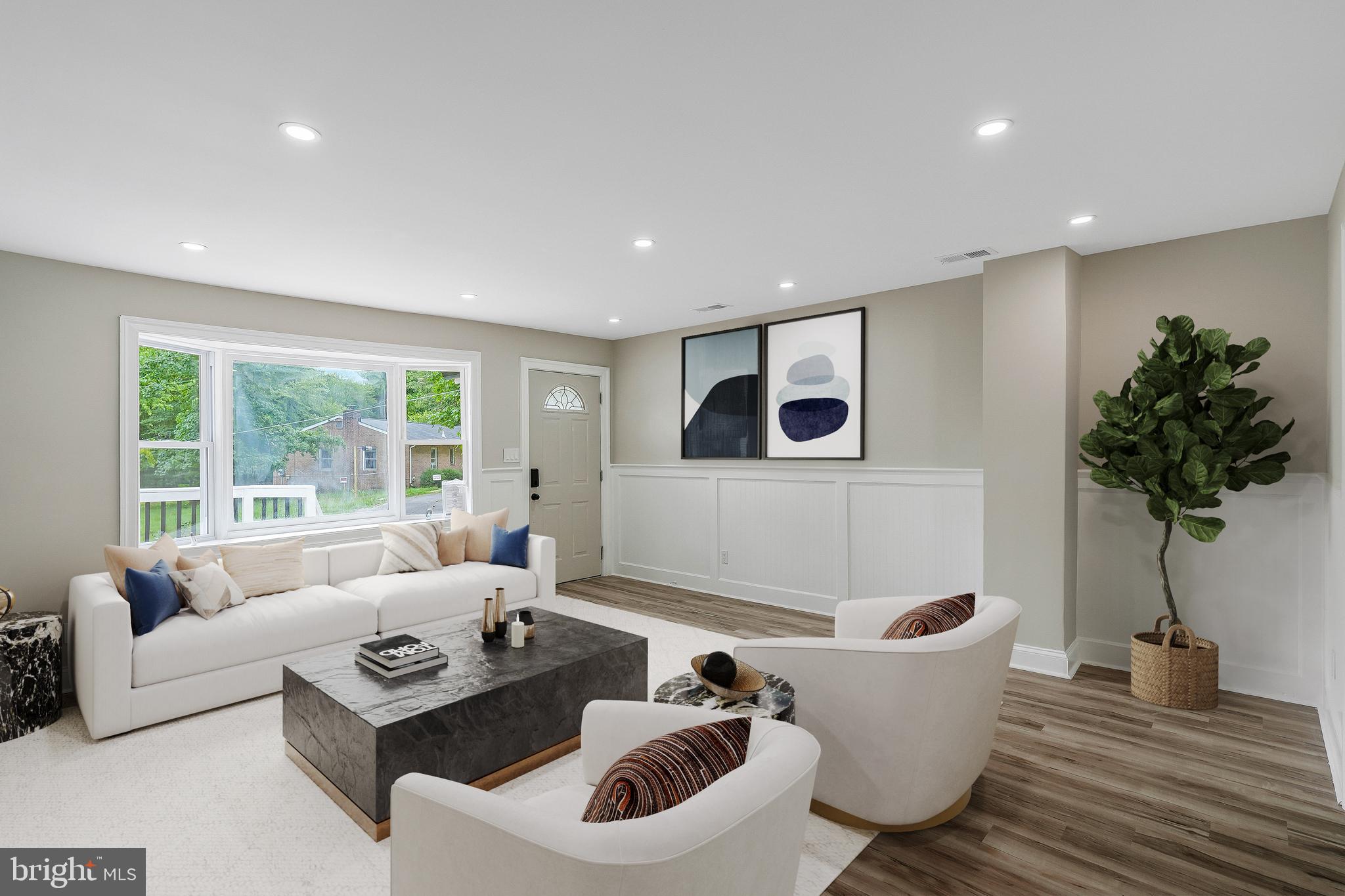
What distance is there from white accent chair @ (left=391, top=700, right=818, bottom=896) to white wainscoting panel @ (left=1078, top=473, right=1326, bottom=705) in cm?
331

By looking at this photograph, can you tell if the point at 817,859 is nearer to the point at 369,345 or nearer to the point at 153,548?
the point at 153,548

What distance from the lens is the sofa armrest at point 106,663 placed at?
2.91m

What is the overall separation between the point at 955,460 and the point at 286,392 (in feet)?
16.0

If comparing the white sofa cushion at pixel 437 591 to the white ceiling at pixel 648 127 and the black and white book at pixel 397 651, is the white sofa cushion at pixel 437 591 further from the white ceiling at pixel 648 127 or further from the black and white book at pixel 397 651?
the white ceiling at pixel 648 127

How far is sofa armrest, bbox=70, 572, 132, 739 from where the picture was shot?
2.91m

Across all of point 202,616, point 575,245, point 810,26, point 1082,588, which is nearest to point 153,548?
point 202,616

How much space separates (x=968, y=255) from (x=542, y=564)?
3.54 m

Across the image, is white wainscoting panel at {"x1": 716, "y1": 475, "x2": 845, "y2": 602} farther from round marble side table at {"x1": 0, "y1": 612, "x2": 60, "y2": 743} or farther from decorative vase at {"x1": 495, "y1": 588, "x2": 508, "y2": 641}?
round marble side table at {"x1": 0, "y1": 612, "x2": 60, "y2": 743}

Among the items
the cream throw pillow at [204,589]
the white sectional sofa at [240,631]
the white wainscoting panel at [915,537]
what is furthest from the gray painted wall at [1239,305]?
the cream throw pillow at [204,589]

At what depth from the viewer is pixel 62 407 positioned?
361 cm

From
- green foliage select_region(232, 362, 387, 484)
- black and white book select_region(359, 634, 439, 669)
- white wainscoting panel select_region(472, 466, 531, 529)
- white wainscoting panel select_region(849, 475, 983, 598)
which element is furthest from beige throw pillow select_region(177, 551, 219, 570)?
white wainscoting panel select_region(849, 475, 983, 598)

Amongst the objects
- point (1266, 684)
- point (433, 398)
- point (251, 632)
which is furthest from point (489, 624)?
point (1266, 684)

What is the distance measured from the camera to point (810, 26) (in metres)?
1.67

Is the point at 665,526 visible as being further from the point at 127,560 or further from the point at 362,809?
the point at 362,809
